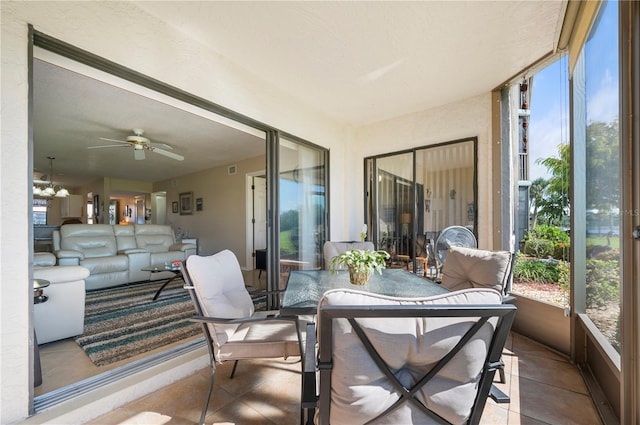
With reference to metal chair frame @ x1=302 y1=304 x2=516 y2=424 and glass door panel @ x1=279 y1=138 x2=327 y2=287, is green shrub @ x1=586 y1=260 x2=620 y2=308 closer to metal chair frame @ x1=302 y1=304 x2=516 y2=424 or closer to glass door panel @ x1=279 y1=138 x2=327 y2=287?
metal chair frame @ x1=302 y1=304 x2=516 y2=424

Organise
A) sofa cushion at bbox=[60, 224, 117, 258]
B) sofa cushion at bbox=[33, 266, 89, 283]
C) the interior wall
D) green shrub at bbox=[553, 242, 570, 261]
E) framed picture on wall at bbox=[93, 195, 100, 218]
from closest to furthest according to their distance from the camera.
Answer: sofa cushion at bbox=[33, 266, 89, 283] < green shrub at bbox=[553, 242, 570, 261] < sofa cushion at bbox=[60, 224, 117, 258] < the interior wall < framed picture on wall at bbox=[93, 195, 100, 218]

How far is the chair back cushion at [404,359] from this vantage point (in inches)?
28.7

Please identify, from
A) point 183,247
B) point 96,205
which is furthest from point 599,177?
point 96,205

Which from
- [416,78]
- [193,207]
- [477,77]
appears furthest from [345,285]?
[193,207]

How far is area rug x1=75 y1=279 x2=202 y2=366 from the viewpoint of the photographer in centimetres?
215

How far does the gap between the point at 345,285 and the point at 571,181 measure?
1.96m

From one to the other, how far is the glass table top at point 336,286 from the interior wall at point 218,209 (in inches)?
155

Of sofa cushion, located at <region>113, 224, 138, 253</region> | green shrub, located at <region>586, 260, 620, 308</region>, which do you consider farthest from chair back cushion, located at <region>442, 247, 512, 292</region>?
sofa cushion, located at <region>113, 224, 138, 253</region>

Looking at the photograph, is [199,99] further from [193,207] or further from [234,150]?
[193,207]

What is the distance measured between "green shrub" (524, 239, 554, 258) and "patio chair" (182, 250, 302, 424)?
2.59m

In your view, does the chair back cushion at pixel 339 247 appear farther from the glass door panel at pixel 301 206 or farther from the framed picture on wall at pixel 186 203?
the framed picture on wall at pixel 186 203

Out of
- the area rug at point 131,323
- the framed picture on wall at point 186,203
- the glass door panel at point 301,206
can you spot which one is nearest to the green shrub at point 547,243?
the glass door panel at point 301,206

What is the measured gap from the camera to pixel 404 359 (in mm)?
764

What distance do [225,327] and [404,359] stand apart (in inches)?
46.2
